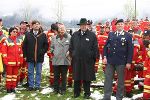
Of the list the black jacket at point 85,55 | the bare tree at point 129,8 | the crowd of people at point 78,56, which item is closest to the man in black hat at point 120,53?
the crowd of people at point 78,56

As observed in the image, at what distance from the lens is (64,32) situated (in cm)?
1298

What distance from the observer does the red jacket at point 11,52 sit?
13.1m

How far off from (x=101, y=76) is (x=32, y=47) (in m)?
3.94

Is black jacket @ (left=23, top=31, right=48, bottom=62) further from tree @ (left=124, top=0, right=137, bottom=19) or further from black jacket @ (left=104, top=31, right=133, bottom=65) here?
tree @ (left=124, top=0, right=137, bottom=19)

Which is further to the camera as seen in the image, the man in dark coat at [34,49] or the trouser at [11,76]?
the man in dark coat at [34,49]

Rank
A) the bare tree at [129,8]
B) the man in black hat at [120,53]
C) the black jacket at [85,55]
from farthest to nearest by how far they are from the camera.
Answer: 1. the bare tree at [129,8]
2. the black jacket at [85,55]
3. the man in black hat at [120,53]

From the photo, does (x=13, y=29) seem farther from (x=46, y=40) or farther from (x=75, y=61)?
(x=75, y=61)

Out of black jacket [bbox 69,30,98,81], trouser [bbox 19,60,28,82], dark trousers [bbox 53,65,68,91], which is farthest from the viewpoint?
trouser [bbox 19,60,28,82]

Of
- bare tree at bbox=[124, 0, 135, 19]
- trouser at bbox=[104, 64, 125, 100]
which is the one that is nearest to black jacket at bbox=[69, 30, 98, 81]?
trouser at bbox=[104, 64, 125, 100]

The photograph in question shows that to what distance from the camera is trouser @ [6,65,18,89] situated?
13289 mm

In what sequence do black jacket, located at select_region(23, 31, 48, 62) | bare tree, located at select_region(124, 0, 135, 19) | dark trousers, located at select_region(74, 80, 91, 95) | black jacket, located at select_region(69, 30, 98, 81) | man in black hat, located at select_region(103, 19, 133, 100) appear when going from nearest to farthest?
man in black hat, located at select_region(103, 19, 133, 100) → black jacket, located at select_region(69, 30, 98, 81) → dark trousers, located at select_region(74, 80, 91, 95) → black jacket, located at select_region(23, 31, 48, 62) → bare tree, located at select_region(124, 0, 135, 19)

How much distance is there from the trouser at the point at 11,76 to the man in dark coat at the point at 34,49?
550 millimetres

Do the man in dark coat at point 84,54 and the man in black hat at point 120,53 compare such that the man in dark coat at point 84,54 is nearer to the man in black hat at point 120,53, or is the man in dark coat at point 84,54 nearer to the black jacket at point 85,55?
Result: the black jacket at point 85,55

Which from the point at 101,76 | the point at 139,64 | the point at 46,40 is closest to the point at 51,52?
the point at 46,40
